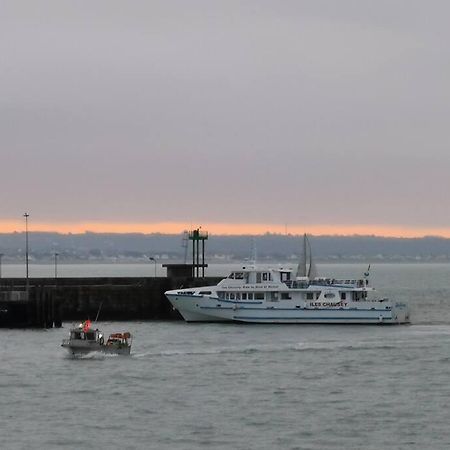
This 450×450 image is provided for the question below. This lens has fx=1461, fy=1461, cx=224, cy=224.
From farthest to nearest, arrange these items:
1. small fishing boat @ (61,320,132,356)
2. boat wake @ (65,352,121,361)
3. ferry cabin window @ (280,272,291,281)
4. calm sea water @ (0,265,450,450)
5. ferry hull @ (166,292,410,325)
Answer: ferry cabin window @ (280,272,291,281), ferry hull @ (166,292,410,325), small fishing boat @ (61,320,132,356), boat wake @ (65,352,121,361), calm sea water @ (0,265,450,450)

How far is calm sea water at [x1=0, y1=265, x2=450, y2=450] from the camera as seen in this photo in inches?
1898

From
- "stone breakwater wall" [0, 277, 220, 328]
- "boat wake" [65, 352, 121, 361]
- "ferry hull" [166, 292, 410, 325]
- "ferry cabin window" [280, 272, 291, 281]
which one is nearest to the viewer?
"boat wake" [65, 352, 121, 361]

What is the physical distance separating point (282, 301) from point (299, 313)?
131cm

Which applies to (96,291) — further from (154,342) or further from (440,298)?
(440,298)

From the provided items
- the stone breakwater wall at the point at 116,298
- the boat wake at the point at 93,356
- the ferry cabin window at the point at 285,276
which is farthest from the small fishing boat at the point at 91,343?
the ferry cabin window at the point at 285,276

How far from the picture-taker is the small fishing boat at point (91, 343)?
70.2 meters

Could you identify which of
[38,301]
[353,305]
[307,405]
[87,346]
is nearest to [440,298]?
[353,305]

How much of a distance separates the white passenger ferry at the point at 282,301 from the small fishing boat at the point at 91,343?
2153 cm

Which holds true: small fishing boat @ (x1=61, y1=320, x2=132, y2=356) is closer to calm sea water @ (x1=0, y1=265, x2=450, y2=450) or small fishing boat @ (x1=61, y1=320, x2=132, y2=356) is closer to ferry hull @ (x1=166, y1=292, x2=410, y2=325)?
calm sea water @ (x1=0, y1=265, x2=450, y2=450)

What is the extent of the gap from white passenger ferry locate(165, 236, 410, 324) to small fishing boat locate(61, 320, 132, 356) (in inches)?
848

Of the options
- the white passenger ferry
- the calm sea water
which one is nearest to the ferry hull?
the white passenger ferry

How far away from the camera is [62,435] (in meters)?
48.4

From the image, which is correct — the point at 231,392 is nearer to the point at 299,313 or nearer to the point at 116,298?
the point at 299,313

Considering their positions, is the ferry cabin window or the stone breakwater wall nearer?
the ferry cabin window
